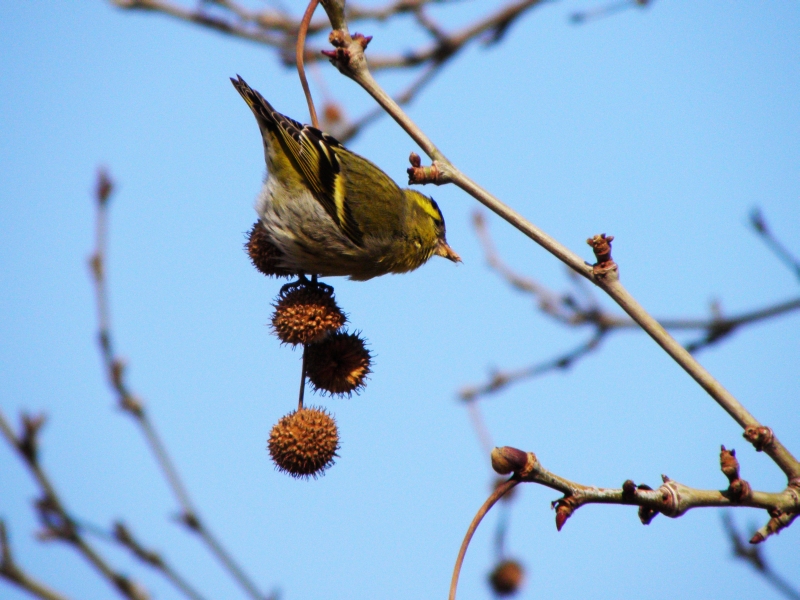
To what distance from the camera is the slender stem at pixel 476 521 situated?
6.07 feet

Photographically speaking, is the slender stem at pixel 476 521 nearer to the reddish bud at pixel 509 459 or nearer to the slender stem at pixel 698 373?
the reddish bud at pixel 509 459

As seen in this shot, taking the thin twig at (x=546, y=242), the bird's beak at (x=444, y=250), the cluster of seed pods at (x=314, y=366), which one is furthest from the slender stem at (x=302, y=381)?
the bird's beak at (x=444, y=250)

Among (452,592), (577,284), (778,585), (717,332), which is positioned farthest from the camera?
(577,284)

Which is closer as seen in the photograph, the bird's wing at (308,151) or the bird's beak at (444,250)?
the bird's wing at (308,151)

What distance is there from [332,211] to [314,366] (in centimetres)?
120

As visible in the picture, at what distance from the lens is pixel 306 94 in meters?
2.84

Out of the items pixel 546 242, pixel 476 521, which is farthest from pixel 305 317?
pixel 476 521

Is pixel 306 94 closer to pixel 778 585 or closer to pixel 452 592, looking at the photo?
pixel 452 592

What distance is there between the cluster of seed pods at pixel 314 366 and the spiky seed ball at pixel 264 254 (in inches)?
5.9

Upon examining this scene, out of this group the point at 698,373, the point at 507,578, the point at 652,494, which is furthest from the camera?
the point at 507,578

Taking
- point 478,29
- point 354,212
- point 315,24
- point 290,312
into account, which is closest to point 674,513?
point 290,312

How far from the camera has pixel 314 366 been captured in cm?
311

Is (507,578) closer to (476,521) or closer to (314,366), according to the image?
(314,366)

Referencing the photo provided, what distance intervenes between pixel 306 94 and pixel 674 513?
1917 mm
